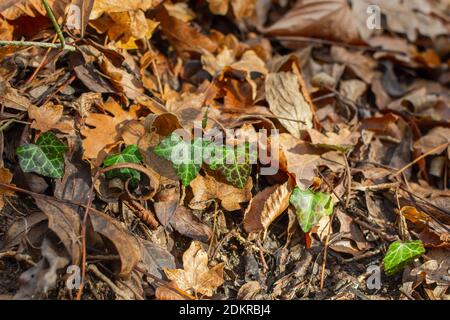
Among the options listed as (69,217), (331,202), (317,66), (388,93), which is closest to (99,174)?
(69,217)

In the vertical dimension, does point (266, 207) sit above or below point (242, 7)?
below

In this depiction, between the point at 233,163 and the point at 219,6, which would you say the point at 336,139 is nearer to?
the point at 233,163

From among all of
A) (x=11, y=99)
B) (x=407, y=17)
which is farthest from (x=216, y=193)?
(x=407, y=17)

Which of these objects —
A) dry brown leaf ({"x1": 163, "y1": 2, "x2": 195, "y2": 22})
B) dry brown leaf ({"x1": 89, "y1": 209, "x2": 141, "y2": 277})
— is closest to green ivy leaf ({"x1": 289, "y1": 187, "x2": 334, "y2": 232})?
dry brown leaf ({"x1": 89, "y1": 209, "x2": 141, "y2": 277})

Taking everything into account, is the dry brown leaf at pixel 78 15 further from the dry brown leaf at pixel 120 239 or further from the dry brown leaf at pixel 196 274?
the dry brown leaf at pixel 196 274

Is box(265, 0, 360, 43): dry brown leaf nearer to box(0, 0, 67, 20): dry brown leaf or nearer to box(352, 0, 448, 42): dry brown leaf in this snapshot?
box(352, 0, 448, 42): dry brown leaf

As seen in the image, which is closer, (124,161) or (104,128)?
(124,161)
